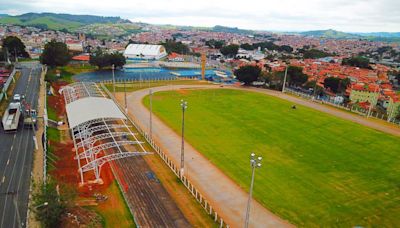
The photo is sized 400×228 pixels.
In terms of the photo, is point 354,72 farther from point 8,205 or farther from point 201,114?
point 8,205


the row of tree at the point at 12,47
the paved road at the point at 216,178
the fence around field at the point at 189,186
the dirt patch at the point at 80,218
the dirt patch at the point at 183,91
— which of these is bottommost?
the dirt patch at the point at 183,91

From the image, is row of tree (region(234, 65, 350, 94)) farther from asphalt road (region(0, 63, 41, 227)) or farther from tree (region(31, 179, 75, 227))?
tree (region(31, 179, 75, 227))

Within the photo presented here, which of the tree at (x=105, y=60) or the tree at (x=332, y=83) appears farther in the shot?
the tree at (x=105, y=60)

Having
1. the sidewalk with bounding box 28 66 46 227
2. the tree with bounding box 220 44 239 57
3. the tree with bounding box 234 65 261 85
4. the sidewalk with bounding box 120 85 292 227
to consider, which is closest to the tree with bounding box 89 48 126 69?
the tree with bounding box 234 65 261 85

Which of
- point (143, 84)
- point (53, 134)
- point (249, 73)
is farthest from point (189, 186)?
point (249, 73)

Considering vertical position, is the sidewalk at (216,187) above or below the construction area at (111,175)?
below

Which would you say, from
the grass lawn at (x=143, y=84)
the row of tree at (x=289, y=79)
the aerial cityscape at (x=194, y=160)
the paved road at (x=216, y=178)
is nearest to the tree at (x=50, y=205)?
the aerial cityscape at (x=194, y=160)

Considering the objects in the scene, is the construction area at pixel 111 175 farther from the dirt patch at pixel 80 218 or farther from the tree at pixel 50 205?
the tree at pixel 50 205

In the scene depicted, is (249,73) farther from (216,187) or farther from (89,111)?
(216,187)

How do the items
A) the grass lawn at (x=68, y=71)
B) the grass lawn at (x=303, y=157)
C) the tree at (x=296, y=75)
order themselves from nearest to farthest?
the grass lawn at (x=303, y=157), the grass lawn at (x=68, y=71), the tree at (x=296, y=75)
